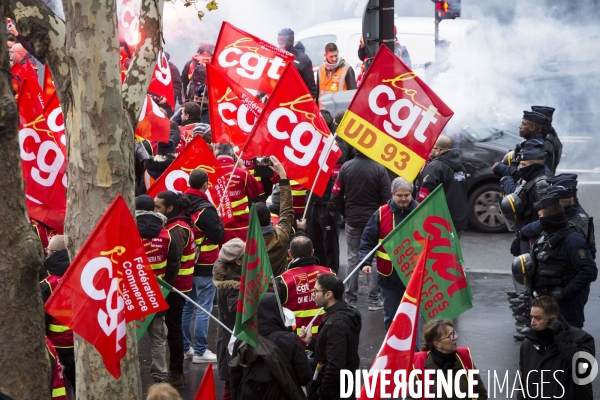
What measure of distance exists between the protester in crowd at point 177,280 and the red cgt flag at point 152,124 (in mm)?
2236

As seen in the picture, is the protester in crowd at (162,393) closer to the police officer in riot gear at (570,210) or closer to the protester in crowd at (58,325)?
the protester in crowd at (58,325)

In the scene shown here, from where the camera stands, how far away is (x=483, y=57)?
19.1 metres

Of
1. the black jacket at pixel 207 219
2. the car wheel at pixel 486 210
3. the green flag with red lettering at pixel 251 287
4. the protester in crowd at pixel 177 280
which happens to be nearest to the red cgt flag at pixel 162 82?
the black jacket at pixel 207 219

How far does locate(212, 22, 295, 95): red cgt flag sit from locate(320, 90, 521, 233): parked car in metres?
4.16

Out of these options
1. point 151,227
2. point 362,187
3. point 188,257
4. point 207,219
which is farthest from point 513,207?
point 151,227

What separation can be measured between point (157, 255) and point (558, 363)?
131 inches

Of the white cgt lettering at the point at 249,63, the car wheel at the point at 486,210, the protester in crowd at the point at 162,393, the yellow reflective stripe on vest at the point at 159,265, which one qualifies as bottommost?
the car wheel at the point at 486,210

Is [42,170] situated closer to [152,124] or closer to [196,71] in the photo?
[152,124]

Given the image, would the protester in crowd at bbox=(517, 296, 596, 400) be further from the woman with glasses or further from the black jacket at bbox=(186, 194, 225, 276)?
the black jacket at bbox=(186, 194, 225, 276)

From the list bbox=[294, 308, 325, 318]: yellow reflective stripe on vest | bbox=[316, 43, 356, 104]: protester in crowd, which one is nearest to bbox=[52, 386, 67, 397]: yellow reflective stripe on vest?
bbox=[294, 308, 325, 318]: yellow reflective stripe on vest

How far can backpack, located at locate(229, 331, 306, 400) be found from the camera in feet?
20.7

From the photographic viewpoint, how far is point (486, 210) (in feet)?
44.5

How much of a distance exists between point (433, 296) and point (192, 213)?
2887mm

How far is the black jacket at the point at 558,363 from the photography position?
6383 mm
